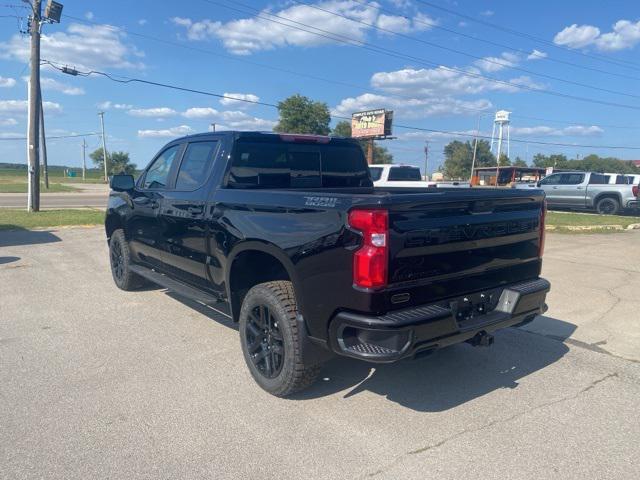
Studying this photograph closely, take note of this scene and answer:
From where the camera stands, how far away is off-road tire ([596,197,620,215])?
66.3 feet

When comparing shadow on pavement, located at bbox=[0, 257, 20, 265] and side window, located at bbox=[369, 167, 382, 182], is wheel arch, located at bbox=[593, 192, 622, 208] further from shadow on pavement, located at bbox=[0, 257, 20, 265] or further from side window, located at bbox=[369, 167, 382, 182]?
shadow on pavement, located at bbox=[0, 257, 20, 265]

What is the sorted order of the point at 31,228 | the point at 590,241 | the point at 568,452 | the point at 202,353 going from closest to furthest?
the point at 568,452 → the point at 202,353 → the point at 590,241 → the point at 31,228

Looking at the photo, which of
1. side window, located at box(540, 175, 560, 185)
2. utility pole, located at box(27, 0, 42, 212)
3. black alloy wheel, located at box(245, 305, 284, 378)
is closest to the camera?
black alloy wheel, located at box(245, 305, 284, 378)

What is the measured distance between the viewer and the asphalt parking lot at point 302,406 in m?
2.89

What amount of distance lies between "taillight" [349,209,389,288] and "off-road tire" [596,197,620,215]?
20655 millimetres

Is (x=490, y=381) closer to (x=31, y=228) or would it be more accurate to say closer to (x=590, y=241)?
(x=590, y=241)

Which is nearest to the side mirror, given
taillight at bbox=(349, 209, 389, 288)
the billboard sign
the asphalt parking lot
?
the asphalt parking lot

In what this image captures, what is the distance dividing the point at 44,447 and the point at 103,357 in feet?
4.86

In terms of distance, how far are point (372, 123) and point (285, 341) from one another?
3909 cm

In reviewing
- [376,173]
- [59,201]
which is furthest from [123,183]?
[59,201]

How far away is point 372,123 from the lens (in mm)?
41000

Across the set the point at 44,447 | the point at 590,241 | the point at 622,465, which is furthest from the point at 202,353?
the point at 590,241

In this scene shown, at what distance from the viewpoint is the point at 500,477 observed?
9.04ft

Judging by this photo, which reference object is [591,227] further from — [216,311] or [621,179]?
[216,311]
